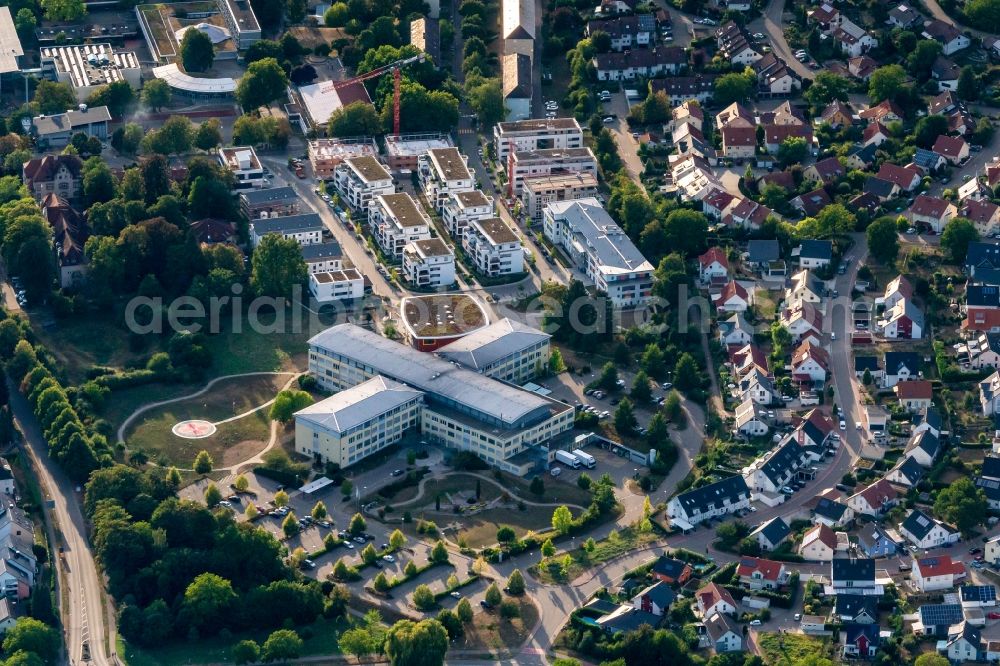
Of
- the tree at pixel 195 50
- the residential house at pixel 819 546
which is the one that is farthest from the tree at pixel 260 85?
the residential house at pixel 819 546

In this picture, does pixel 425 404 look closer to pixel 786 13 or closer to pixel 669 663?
pixel 669 663

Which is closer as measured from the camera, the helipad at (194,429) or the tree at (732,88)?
the helipad at (194,429)

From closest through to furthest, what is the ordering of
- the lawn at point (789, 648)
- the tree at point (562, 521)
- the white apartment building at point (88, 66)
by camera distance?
the lawn at point (789, 648), the tree at point (562, 521), the white apartment building at point (88, 66)

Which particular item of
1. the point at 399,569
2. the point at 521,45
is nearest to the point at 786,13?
the point at 521,45

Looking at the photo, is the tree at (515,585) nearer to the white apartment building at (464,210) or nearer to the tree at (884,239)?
the white apartment building at (464,210)

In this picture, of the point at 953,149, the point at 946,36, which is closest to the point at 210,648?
the point at 953,149

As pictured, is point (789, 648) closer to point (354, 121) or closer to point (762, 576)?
point (762, 576)
